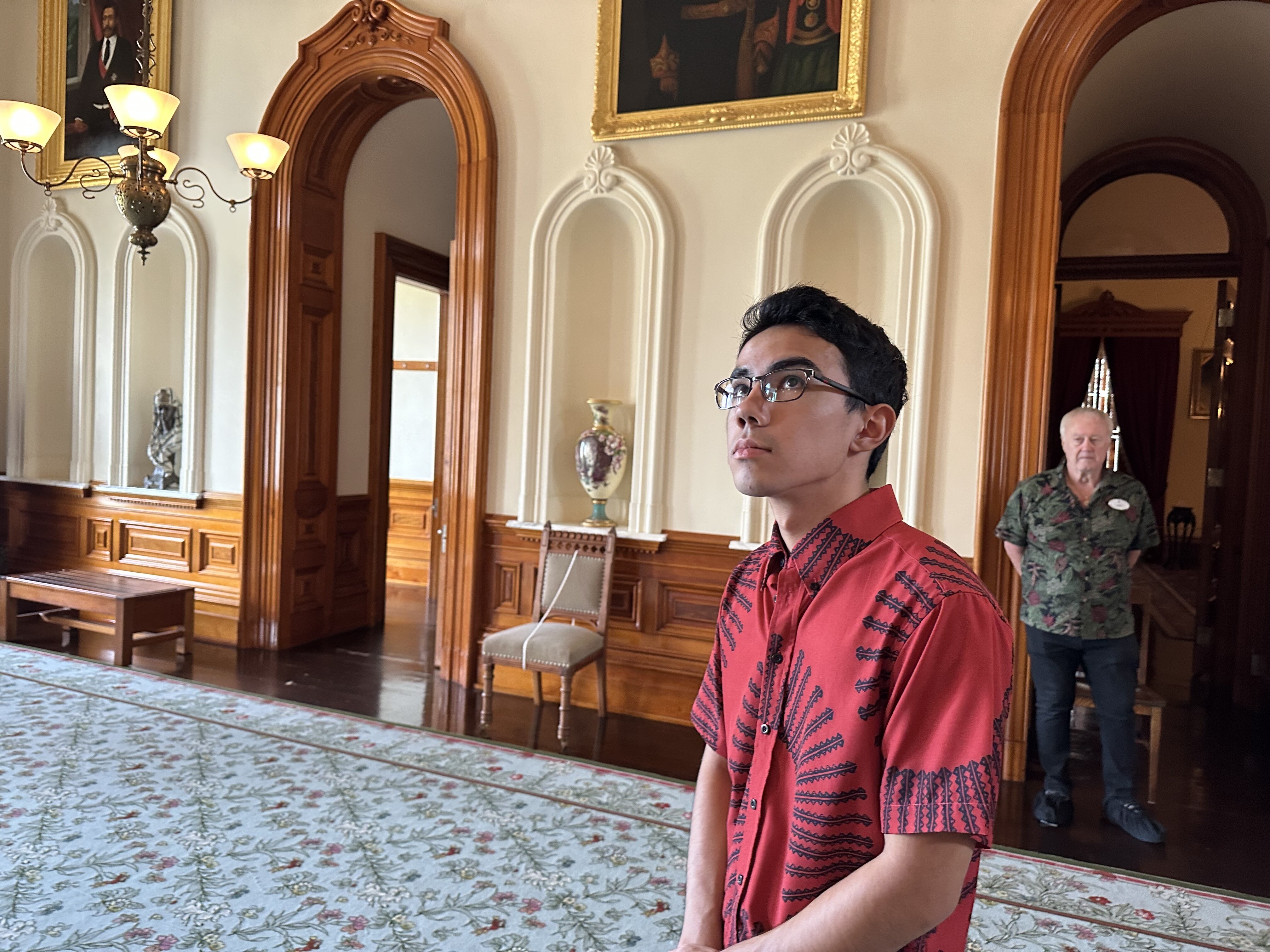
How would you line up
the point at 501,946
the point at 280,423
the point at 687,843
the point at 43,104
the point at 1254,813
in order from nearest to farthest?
the point at 501,946 < the point at 687,843 < the point at 1254,813 < the point at 280,423 < the point at 43,104

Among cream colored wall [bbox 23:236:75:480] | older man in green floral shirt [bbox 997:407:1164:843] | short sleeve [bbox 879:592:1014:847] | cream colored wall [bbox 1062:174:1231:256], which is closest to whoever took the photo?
short sleeve [bbox 879:592:1014:847]

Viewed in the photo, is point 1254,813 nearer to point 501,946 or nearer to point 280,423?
point 501,946

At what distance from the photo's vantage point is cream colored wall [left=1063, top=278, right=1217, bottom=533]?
28.9ft

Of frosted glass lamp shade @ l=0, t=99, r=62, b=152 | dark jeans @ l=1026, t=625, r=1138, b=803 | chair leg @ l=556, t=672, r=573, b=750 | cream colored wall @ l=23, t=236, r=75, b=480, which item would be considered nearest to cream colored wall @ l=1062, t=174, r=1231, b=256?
dark jeans @ l=1026, t=625, r=1138, b=803

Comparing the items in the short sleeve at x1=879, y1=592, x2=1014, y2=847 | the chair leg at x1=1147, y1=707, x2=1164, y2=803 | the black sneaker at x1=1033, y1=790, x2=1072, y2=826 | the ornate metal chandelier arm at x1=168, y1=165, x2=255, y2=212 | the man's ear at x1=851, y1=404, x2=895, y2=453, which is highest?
the ornate metal chandelier arm at x1=168, y1=165, x2=255, y2=212

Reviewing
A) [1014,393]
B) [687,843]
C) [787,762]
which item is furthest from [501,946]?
[1014,393]

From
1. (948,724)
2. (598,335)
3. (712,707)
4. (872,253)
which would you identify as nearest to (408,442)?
(598,335)

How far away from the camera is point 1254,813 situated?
143 inches

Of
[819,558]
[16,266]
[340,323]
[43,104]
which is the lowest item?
[819,558]

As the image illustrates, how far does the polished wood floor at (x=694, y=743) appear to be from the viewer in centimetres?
326

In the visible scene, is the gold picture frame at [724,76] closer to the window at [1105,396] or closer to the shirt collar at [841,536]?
the shirt collar at [841,536]

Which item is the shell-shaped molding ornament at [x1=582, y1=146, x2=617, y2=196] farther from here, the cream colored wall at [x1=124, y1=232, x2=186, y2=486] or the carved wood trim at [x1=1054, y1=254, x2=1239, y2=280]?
the cream colored wall at [x1=124, y1=232, x2=186, y2=486]

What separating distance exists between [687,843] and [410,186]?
5.24 meters

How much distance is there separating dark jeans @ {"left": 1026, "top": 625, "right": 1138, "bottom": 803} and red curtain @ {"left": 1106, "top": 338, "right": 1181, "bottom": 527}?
608 cm
